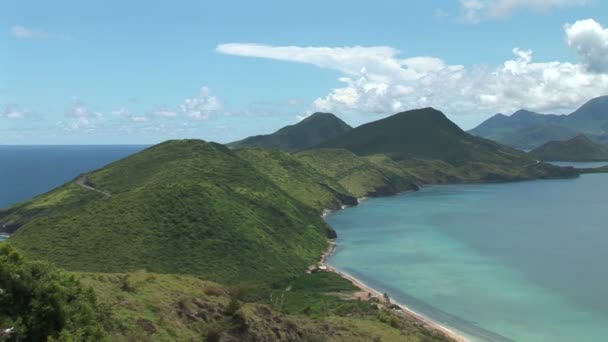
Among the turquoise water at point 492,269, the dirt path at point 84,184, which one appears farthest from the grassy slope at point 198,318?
the dirt path at point 84,184

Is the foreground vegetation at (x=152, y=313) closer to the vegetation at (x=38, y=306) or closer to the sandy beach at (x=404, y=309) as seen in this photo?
the vegetation at (x=38, y=306)

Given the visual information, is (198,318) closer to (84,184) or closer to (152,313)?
(152,313)

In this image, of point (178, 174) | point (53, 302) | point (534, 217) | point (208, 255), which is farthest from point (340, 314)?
point (534, 217)

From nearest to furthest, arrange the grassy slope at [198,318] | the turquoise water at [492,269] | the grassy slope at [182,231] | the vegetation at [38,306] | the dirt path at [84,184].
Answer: the vegetation at [38,306], the grassy slope at [198,318], the turquoise water at [492,269], the grassy slope at [182,231], the dirt path at [84,184]

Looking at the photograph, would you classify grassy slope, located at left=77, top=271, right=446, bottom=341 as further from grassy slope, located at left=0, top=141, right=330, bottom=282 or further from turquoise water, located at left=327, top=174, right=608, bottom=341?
grassy slope, located at left=0, top=141, right=330, bottom=282

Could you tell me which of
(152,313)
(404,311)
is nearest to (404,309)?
(404,311)

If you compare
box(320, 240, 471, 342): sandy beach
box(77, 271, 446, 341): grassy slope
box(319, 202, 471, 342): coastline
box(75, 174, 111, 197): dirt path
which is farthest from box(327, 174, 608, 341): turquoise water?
box(75, 174, 111, 197): dirt path
